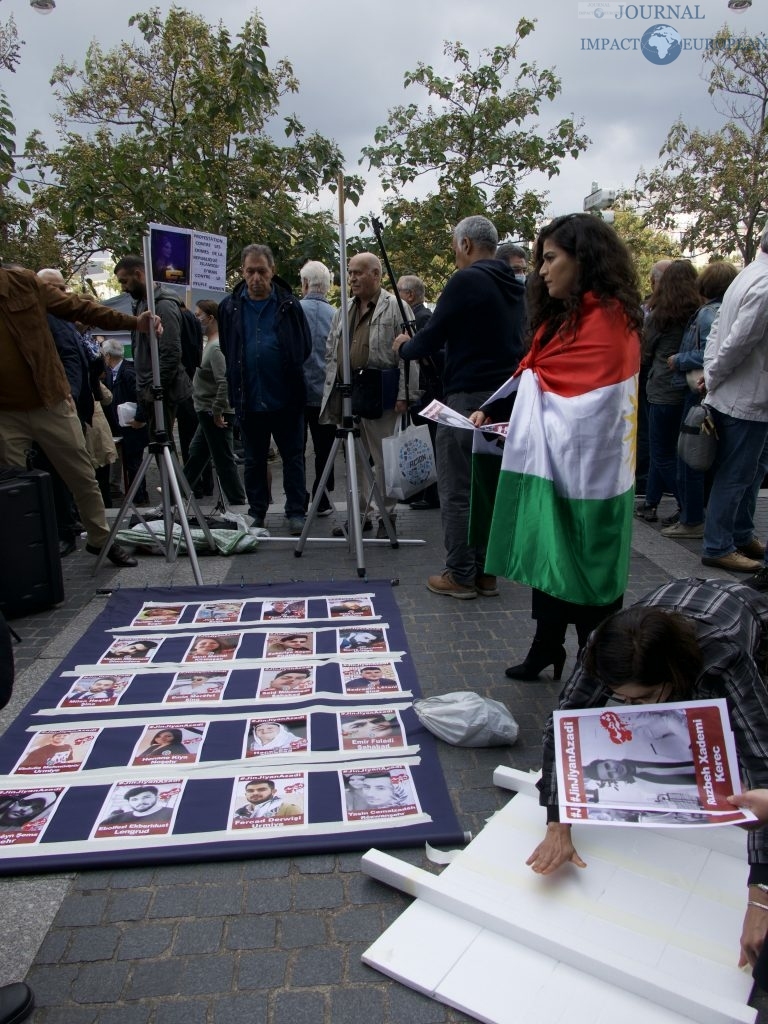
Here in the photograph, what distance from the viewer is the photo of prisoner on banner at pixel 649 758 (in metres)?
1.83

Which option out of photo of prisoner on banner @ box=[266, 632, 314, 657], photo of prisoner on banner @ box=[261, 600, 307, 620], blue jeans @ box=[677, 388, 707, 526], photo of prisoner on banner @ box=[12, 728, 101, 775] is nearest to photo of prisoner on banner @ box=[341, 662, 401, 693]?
photo of prisoner on banner @ box=[266, 632, 314, 657]

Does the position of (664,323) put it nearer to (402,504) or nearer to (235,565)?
(402,504)

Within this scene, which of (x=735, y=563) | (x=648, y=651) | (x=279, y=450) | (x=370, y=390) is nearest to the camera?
(x=648, y=651)

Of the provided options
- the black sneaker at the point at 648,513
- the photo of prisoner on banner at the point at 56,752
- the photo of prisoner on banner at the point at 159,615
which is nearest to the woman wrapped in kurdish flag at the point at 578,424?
the photo of prisoner on banner at the point at 56,752

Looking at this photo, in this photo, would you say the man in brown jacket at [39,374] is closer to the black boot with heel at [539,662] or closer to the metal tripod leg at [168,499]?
the metal tripod leg at [168,499]

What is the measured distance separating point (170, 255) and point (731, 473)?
11.8 ft

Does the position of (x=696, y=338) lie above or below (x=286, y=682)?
above

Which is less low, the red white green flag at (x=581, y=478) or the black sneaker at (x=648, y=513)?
the red white green flag at (x=581, y=478)

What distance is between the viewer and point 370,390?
5383 millimetres

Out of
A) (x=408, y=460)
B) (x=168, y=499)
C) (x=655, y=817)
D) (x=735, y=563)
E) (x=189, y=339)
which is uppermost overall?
(x=189, y=339)

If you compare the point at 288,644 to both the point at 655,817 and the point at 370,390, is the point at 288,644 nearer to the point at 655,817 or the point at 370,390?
the point at 370,390

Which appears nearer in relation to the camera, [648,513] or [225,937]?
[225,937]

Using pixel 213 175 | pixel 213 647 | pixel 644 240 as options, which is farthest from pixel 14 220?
pixel 644 240

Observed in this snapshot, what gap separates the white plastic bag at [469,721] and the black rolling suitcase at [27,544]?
8.16 feet
